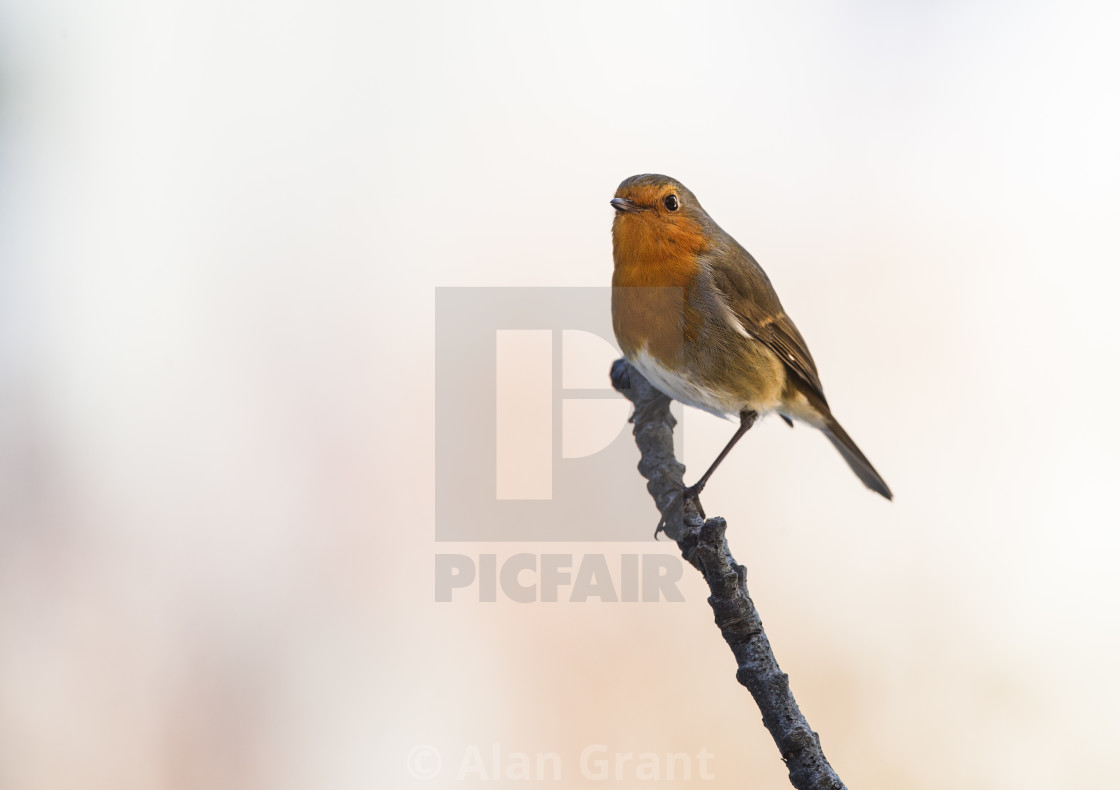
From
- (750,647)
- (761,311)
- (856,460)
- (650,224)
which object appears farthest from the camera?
(856,460)

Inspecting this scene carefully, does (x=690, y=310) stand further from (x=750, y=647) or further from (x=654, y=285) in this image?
(x=750, y=647)

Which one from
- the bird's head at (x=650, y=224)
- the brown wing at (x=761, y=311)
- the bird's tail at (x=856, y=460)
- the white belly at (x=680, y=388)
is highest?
the bird's head at (x=650, y=224)

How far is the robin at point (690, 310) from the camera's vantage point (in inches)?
97.3

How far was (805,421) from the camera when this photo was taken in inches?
117

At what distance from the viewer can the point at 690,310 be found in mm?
2498

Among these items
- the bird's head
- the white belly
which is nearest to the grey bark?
the white belly

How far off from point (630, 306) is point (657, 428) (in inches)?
14.4

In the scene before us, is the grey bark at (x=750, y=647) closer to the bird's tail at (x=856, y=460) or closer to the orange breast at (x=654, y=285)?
the orange breast at (x=654, y=285)

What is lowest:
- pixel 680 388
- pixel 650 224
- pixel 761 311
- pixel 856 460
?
pixel 856 460

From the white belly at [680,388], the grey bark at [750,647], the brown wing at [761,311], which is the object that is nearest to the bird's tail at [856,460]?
the brown wing at [761,311]

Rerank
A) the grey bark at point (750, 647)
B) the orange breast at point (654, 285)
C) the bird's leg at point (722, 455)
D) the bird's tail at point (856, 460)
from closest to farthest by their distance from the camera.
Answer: the grey bark at point (750, 647)
the bird's leg at point (722, 455)
the orange breast at point (654, 285)
the bird's tail at point (856, 460)

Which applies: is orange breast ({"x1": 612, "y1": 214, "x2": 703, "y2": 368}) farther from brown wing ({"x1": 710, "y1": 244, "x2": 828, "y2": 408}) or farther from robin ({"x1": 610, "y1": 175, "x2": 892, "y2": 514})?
brown wing ({"x1": 710, "y1": 244, "x2": 828, "y2": 408})

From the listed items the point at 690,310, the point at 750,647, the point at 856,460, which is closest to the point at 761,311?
the point at 690,310

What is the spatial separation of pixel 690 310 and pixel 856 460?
35.0 inches
